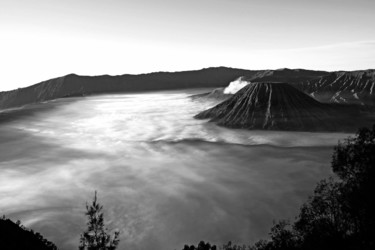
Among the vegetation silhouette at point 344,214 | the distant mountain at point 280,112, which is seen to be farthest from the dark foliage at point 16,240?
the distant mountain at point 280,112

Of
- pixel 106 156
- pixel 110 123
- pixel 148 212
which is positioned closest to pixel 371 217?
pixel 148 212

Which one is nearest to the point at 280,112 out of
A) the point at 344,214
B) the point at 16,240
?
the point at 344,214

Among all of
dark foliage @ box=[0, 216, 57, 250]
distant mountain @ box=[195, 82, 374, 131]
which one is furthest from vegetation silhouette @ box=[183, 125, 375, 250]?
distant mountain @ box=[195, 82, 374, 131]

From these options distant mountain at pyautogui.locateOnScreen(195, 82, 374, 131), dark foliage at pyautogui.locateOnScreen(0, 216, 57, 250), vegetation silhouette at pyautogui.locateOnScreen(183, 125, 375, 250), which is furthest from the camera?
distant mountain at pyautogui.locateOnScreen(195, 82, 374, 131)

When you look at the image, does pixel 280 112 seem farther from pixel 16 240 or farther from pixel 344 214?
pixel 16 240

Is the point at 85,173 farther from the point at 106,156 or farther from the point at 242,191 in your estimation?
the point at 242,191

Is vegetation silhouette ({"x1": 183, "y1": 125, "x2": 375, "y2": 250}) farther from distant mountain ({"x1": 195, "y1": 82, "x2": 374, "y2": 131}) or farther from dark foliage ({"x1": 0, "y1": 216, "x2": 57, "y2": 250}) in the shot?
distant mountain ({"x1": 195, "y1": 82, "x2": 374, "y2": 131})

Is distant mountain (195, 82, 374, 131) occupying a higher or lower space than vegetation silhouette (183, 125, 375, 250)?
lower
